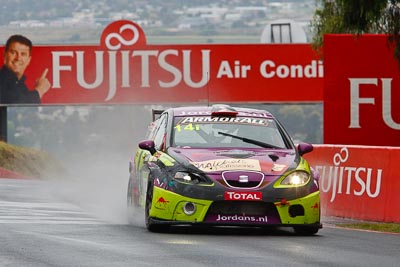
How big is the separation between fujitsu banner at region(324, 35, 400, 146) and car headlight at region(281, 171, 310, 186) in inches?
379

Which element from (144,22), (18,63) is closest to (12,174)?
(18,63)

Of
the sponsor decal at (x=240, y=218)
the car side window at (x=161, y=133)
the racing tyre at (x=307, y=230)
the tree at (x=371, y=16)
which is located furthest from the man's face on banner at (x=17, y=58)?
the sponsor decal at (x=240, y=218)

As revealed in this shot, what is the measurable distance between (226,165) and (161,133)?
5.51 feet

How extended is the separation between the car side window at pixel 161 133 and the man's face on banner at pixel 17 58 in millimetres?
29246

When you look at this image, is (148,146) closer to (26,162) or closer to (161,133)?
(161,133)

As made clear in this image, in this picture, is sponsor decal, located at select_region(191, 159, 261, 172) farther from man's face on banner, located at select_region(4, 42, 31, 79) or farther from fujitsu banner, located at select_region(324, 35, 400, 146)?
man's face on banner, located at select_region(4, 42, 31, 79)

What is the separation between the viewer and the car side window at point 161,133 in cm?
1692

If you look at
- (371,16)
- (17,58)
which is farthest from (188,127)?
(17,58)

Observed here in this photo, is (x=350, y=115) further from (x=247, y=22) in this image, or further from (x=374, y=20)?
(x=247, y=22)

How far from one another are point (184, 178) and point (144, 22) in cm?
11561

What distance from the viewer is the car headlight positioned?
1582 cm

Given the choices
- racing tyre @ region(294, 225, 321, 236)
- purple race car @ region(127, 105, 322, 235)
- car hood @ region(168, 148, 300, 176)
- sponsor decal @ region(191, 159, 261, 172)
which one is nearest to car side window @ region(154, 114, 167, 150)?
purple race car @ region(127, 105, 322, 235)

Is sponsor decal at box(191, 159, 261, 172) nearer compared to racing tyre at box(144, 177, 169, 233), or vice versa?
sponsor decal at box(191, 159, 261, 172)

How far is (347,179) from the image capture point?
20906 mm
